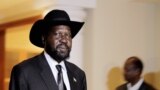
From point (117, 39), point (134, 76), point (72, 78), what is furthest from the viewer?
point (117, 39)

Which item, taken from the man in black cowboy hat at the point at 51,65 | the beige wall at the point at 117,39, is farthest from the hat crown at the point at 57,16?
the beige wall at the point at 117,39

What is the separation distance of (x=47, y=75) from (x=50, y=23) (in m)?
0.25

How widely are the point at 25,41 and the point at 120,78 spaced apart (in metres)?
1.39

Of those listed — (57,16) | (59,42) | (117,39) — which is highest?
(57,16)

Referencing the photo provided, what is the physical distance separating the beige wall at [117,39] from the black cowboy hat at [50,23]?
1.11m

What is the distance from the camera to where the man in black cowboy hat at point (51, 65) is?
1.72 meters

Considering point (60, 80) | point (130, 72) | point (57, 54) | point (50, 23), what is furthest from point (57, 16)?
point (130, 72)

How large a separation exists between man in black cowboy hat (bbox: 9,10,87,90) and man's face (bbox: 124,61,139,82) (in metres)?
1.15

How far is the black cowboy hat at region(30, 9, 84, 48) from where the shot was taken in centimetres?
177

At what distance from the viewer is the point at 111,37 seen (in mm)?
3115

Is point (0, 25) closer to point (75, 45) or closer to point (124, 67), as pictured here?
point (75, 45)

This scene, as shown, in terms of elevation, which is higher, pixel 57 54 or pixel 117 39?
pixel 57 54

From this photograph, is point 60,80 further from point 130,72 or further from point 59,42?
point 130,72

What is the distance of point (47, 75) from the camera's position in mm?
1755
